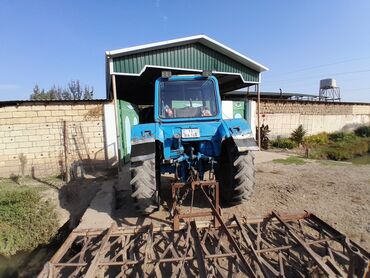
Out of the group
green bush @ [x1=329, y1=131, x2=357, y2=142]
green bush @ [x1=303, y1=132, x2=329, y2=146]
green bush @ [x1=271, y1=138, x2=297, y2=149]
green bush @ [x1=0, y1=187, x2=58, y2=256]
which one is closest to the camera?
green bush @ [x1=0, y1=187, x2=58, y2=256]

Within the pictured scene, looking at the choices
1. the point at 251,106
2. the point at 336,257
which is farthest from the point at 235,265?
the point at 251,106

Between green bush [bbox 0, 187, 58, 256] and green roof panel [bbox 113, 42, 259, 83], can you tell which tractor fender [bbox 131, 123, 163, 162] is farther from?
green roof panel [bbox 113, 42, 259, 83]

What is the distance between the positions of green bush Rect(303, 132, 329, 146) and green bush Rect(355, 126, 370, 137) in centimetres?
402

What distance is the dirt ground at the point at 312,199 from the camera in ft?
12.8

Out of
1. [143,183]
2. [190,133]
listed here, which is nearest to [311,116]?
[190,133]

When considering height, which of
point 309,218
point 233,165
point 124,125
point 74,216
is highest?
point 124,125

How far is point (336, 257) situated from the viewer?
9.11 ft

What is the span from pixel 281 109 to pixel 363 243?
11007 millimetres

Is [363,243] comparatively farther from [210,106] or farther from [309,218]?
[210,106]

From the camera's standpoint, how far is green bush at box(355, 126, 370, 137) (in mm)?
16334

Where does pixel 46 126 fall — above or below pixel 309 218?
above

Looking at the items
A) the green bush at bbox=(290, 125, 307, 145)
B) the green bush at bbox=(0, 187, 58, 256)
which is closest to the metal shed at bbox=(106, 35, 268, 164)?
the green bush at bbox=(0, 187, 58, 256)

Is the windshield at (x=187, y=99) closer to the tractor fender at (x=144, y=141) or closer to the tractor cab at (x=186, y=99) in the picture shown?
the tractor cab at (x=186, y=99)

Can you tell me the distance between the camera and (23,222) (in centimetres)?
464
